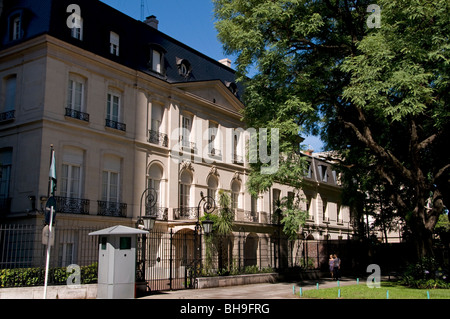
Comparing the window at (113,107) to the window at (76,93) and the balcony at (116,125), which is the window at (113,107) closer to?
the balcony at (116,125)

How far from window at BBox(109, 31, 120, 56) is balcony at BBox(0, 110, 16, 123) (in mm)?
6325

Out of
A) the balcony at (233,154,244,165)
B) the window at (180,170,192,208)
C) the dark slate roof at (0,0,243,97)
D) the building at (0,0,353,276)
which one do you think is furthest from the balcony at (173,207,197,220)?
the dark slate roof at (0,0,243,97)

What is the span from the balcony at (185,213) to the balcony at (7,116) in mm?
10466

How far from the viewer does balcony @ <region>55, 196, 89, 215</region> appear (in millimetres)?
22297

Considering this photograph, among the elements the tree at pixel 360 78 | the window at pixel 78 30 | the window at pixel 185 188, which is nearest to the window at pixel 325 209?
the window at pixel 185 188

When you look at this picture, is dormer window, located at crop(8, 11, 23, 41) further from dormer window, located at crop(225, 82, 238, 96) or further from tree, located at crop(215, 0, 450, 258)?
dormer window, located at crop(225, 82, 238, 96)

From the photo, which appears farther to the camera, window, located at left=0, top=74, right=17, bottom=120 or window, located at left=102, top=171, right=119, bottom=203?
window, located at left=102, top=171, right=119, bottom=203

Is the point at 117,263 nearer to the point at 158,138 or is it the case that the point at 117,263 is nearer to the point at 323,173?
the point at 158,138

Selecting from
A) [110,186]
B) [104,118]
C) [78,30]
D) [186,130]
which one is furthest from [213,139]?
[78,30]

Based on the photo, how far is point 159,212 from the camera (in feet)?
90.8

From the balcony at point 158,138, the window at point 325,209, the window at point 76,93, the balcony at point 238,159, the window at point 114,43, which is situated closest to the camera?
the window at point 76,93

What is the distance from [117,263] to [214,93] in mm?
19442

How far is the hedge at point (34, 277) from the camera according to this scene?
15.8m

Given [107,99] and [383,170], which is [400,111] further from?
[107,99]
